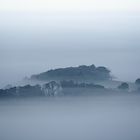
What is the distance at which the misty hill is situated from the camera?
353cm

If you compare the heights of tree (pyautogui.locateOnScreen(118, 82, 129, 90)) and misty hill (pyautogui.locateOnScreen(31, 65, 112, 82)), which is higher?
misty hill (pyautogui.locateOnScreen(31, 65, 112, 82))

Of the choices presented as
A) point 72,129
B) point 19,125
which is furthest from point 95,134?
point 19,125

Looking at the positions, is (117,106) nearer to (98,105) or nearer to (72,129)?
(98,105)

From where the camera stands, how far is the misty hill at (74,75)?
353cm

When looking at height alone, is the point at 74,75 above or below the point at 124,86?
above

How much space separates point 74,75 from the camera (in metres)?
3.55

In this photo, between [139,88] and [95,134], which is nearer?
[95,134]

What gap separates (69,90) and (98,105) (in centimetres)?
30

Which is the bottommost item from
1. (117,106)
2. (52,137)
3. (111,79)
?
(52,137)

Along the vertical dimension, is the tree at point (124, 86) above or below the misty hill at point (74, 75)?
below

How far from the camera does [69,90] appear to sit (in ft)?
11.4

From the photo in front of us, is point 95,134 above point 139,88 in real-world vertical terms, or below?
below

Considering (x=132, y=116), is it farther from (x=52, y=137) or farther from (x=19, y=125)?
(x=19, y=125)

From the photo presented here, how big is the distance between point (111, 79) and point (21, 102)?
84 cm
